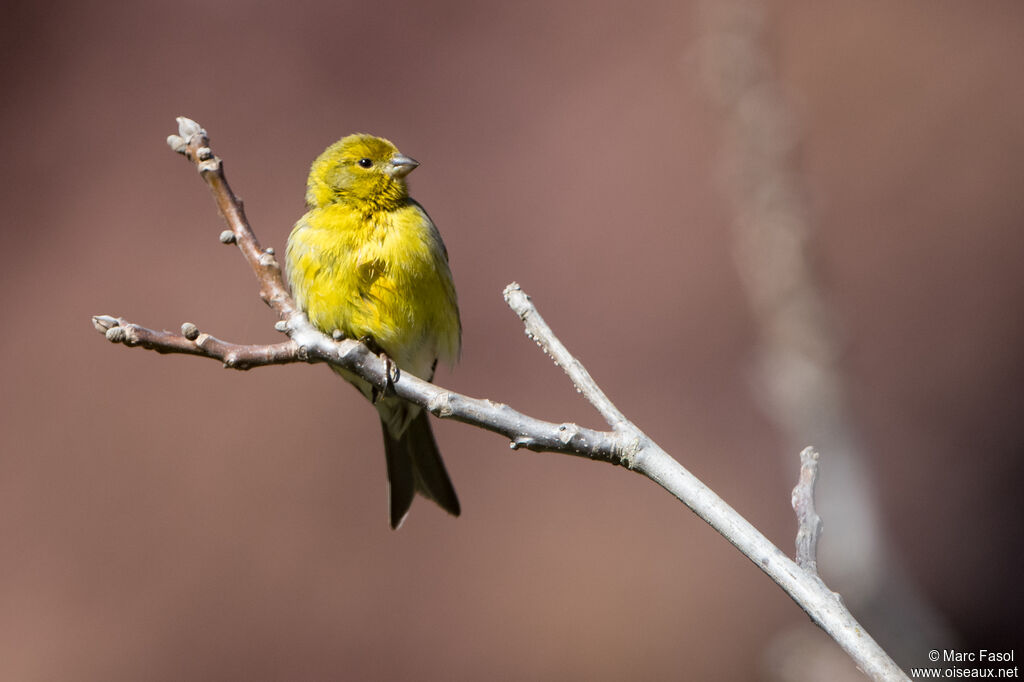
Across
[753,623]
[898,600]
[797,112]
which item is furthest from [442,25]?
[898,600]

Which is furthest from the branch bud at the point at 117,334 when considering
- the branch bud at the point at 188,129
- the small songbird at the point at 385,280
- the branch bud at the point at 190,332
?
the small songbird at the point at 385,280

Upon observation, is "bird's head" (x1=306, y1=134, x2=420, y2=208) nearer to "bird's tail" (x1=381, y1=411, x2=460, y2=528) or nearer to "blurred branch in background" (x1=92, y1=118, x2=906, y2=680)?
"bird's tail" (x1=381, y1=411, x2=460, y2=528)

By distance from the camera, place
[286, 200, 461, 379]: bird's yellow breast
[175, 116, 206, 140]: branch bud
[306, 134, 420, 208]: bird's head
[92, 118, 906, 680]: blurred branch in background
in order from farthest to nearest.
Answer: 1. [306, 134, 420, 208]: bird's head
2. [286, 200, 461, 379]: bird's yellow breast
3. [175, 116, 206, 140]: branch bud
4. [92, 118, 906, 680]: blurred branch in background

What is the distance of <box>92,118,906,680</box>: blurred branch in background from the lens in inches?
68.0

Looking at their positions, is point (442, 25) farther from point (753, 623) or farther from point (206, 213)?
point (753, 623)

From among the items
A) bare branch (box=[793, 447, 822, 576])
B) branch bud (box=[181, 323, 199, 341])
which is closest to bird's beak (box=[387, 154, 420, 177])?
branch bud (box=[181, 323, 199, 341])

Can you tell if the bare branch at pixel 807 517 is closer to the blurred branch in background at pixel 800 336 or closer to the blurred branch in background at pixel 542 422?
the blurred branch in background at pixel 542 422

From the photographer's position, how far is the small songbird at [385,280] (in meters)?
3.47

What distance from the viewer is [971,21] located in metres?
5.68

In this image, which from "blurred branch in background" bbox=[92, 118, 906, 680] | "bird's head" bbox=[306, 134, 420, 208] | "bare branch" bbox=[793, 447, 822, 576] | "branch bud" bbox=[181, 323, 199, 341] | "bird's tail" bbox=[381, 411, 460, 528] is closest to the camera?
"blurred branch in background" bbox=[92, 118, 906, 680]

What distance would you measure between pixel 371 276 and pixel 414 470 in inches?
30.0

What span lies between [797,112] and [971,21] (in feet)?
3.96

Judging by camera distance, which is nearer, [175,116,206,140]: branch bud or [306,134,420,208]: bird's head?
[175,116,206,140]: branch bud

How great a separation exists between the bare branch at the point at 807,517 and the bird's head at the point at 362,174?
208cm
